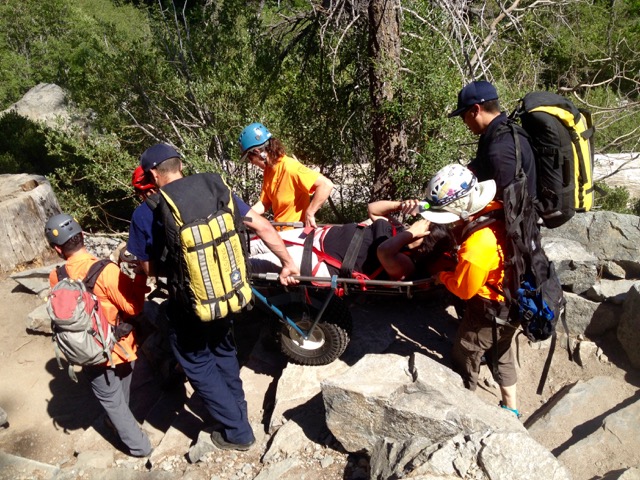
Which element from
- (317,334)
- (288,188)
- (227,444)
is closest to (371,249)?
(317,334)

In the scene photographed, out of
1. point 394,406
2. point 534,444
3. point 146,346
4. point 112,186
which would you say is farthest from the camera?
point 112,186

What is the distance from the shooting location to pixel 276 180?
4625 mm

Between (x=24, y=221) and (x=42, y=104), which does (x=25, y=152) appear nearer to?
(x=42, y=104)

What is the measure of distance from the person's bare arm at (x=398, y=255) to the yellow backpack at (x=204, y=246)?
1.08m

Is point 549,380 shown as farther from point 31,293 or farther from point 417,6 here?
point 31,293

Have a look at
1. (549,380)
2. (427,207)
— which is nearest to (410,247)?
(427,207)

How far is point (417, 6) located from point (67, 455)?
546 centimetres

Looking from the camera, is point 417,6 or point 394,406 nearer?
point 394,406

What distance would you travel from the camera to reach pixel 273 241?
3699 millimetres

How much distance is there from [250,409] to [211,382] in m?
0.81

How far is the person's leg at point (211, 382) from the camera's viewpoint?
3.65 m

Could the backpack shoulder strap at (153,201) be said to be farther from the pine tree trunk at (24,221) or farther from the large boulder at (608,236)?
the pine tree trunk at (24,221)

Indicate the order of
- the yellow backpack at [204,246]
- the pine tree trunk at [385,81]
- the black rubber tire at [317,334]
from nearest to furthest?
the yellow backpack at [204,246], the black rubber tire at [317,334], the pine tree trunk at [385,81]

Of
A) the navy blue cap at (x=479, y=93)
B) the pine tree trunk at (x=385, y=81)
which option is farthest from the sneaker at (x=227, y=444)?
the pine tree trunk at (x=385, y=81)
